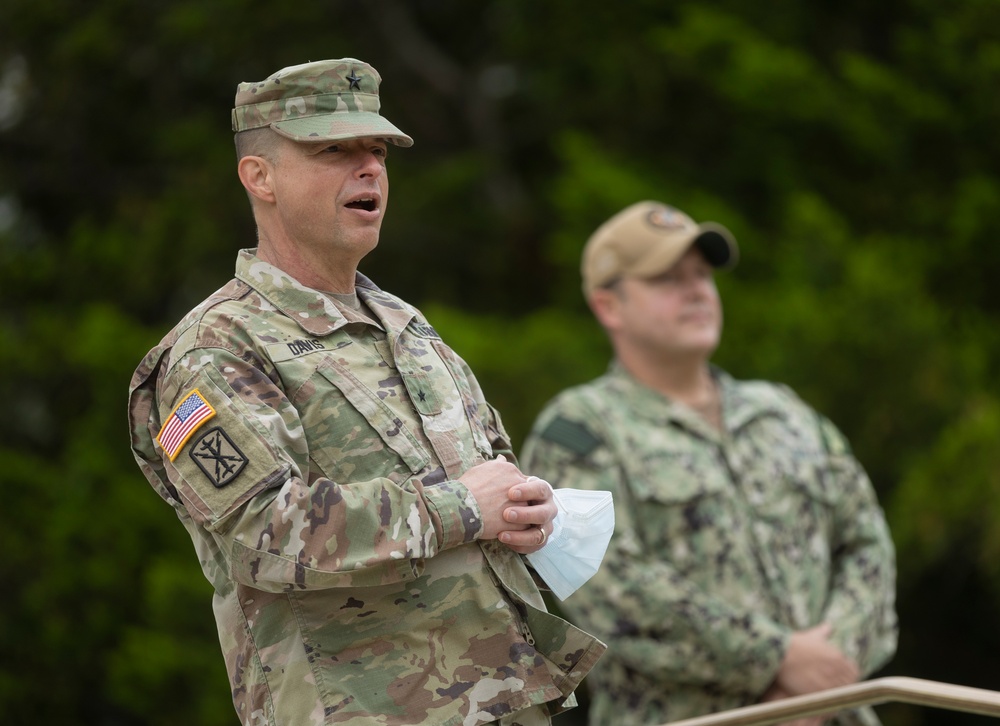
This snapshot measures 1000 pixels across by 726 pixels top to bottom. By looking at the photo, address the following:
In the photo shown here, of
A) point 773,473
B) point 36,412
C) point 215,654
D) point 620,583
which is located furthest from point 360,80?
point 36,412

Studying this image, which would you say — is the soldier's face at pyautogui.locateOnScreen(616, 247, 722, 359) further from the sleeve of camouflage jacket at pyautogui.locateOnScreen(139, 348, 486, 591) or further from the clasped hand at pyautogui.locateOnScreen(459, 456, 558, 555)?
the sleeve of camouflage jacket at pyautogui.locateOnScreen(139, 348, 486, 591)

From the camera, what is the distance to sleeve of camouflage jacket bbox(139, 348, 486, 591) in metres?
1.99

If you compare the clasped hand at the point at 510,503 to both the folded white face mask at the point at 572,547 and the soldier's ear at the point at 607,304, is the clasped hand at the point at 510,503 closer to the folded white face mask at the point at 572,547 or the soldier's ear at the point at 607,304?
the folded white face mask at the point at 572,547

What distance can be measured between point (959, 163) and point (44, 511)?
5.18 metres

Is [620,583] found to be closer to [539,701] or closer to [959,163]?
[539,701]

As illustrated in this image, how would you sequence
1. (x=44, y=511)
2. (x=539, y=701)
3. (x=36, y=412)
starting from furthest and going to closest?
(x=36, y=412) → (x=44, y=511) → (x=539, y=701)

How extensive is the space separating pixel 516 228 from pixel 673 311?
15.5 ft

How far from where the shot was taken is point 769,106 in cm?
749

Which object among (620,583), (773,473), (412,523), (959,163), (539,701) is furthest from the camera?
(959,163)

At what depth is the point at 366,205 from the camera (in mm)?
2287

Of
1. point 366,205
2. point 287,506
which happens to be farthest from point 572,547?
point 366,205

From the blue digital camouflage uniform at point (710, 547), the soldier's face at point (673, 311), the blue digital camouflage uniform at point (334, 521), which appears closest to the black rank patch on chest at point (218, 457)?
the blue digital camouflage uniform at point (334, 521)

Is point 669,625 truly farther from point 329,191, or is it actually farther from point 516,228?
point 516,228

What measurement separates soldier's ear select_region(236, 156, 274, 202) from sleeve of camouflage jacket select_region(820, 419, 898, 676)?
2.09 meters
